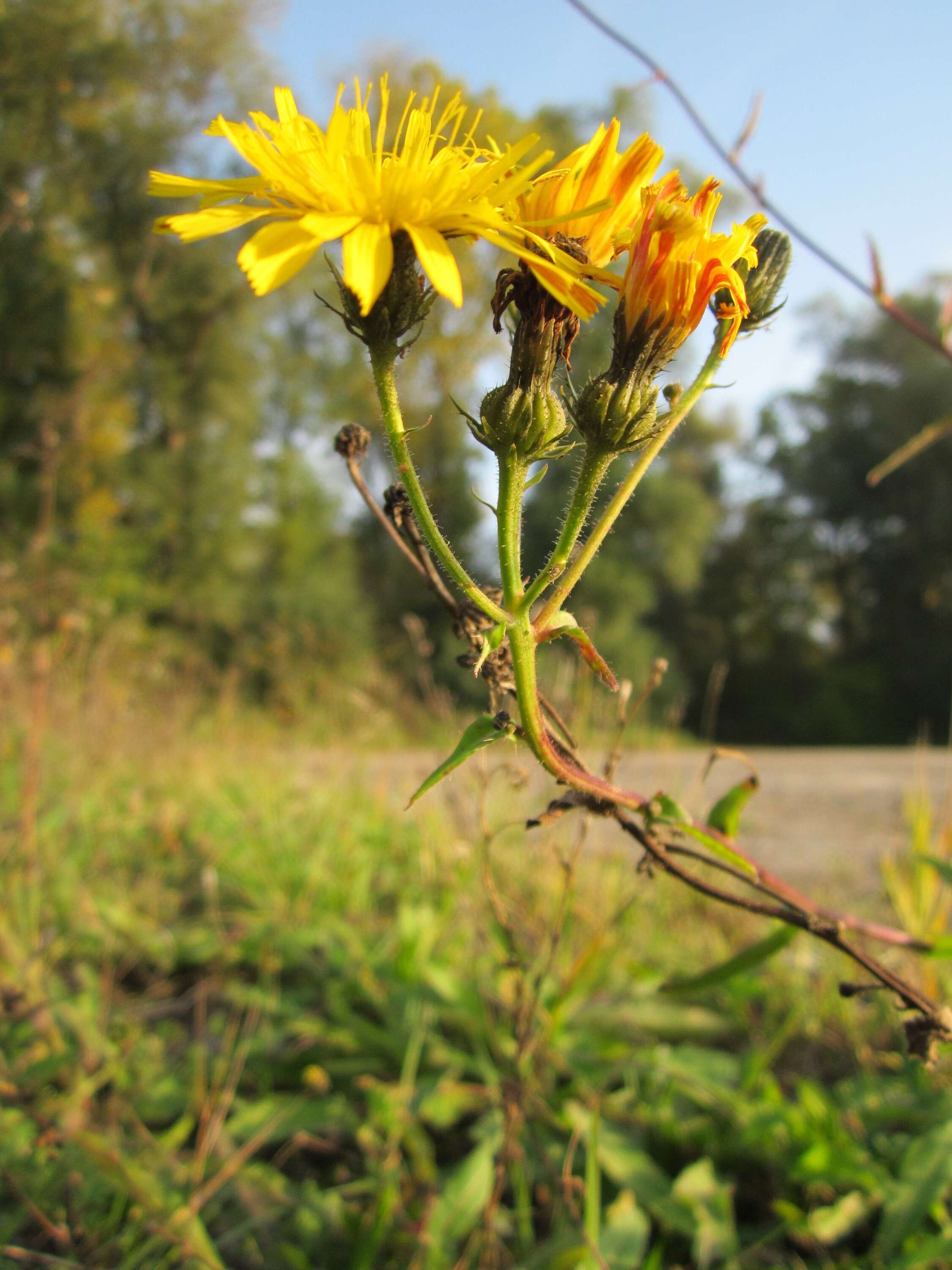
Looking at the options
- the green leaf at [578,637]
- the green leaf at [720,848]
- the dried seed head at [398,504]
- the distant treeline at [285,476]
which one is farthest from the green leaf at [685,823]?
the distant treeline at [285,476]

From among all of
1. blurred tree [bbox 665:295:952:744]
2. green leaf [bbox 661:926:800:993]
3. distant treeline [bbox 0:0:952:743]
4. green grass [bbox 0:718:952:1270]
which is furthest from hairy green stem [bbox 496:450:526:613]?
blurred tree [bbox 665:295:952:744]

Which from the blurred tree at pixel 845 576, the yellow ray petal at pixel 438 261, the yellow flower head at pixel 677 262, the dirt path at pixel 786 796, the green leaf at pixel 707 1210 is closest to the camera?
the yellow ray petal at pixel 438 261

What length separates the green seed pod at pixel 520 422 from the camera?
0.62 meters

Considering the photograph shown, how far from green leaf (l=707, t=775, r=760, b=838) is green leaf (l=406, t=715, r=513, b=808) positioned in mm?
347

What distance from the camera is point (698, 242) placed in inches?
25.1

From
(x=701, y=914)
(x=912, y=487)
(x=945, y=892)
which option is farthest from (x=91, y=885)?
(x=912, y=487)

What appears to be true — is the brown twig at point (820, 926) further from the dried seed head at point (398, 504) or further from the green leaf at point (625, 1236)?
the green leaf at point (625, 1236)

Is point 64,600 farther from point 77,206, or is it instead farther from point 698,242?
point 77,206

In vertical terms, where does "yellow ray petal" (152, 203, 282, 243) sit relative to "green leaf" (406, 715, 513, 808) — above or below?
above

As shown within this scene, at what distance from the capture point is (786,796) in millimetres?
5340

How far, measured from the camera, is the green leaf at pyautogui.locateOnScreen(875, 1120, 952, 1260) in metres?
1.18

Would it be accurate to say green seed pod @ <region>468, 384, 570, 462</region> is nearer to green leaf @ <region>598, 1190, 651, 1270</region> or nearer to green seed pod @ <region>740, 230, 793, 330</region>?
green seed pod @ <region>740, 230, 793, 330</region>

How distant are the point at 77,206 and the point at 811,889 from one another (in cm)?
1400

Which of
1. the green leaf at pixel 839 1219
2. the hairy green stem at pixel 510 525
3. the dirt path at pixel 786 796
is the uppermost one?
the hairy green stem at pixel 510 525
